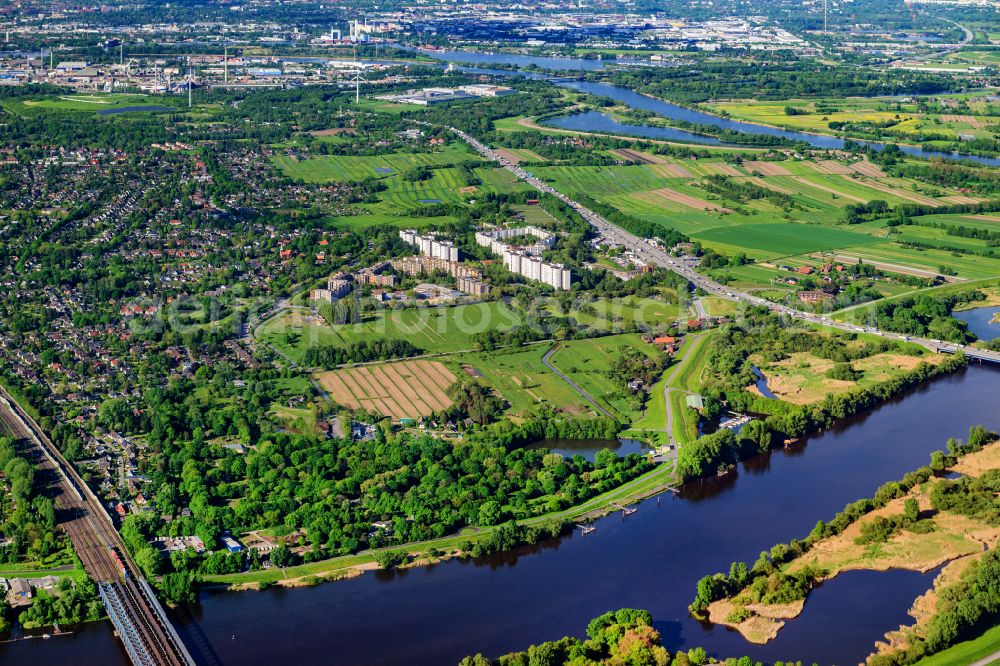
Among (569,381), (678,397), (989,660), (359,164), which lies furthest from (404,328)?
(359,164)

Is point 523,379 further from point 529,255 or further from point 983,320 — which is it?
point 983,320

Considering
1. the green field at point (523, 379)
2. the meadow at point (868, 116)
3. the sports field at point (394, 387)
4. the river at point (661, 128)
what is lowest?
the sports field at point (394, 387)

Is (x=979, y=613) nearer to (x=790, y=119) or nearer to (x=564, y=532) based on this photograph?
(x=564, y=532)

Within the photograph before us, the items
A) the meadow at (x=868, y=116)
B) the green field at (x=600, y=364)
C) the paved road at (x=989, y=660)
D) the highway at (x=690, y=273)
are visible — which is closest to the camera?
the paved road at (x=989, y=660)

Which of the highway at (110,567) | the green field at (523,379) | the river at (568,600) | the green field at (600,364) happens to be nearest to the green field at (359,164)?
the green field at (600,364)

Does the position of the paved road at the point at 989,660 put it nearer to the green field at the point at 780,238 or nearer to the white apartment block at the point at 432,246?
the green field at the point at 780,238

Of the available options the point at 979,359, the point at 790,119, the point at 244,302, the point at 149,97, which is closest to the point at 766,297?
the point at 979,359
